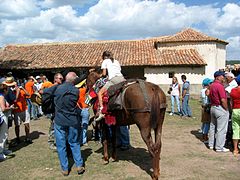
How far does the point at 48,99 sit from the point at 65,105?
0.48 meters

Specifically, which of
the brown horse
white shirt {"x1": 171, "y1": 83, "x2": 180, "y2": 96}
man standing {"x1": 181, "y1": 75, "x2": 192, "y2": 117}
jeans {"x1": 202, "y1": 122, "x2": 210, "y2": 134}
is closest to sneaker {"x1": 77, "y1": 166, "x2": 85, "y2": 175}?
the brown horse

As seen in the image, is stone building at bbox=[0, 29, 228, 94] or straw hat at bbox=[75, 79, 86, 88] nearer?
straw hat at bbox=[75, 79, 86, 88]

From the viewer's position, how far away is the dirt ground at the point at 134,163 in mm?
5129

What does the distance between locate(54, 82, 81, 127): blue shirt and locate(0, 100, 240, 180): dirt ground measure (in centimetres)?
108

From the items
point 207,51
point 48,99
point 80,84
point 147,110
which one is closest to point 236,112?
point 147,110

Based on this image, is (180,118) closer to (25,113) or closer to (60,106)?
(25,113)

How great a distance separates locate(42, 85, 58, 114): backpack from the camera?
525 cm

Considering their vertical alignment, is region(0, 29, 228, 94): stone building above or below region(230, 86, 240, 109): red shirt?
above

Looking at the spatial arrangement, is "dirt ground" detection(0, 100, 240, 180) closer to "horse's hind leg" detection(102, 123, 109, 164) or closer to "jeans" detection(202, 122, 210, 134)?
"horse's hind leg" detection(102, 123, 109, 164)

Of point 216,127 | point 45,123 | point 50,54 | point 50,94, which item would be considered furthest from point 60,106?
point 50,54

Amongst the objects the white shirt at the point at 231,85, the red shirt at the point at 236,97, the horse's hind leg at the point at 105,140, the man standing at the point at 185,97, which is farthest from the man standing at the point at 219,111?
the man standing at the point at 185,97

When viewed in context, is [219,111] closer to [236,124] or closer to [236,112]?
[236,112]

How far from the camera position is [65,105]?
5.07 meters

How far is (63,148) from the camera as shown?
5.18 metres
